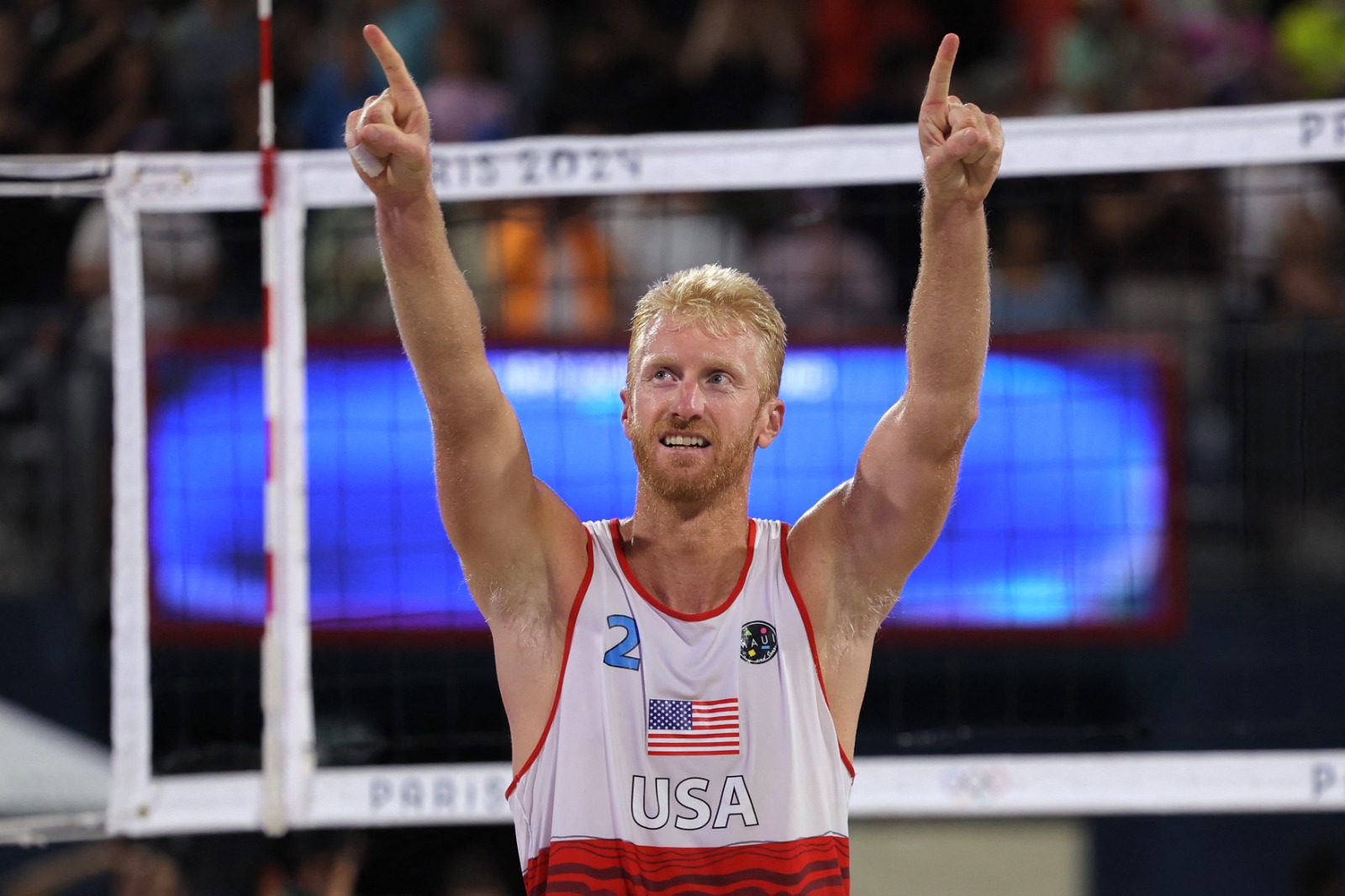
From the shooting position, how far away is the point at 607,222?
22.7 feet

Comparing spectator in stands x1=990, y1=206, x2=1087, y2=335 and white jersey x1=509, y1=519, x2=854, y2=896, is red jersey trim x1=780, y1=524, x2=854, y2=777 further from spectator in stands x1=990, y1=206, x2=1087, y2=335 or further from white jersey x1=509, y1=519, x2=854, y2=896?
spectator in stands x1=990, y1=206, x2=1087, y2=335

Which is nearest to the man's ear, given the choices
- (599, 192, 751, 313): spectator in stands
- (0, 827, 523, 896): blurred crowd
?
(599, 192, 751, 313): spectator in stands

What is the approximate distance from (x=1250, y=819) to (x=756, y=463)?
2589 mm

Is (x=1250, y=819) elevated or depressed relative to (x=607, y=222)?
depressed

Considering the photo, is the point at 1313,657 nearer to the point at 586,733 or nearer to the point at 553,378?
the point at 553,378

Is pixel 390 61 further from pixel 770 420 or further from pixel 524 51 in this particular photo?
pixel 524 51

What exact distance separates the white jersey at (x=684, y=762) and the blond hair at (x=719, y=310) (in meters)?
0.53

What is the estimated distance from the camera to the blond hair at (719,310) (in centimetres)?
329

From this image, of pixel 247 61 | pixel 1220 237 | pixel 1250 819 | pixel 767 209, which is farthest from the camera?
pixel 247 61

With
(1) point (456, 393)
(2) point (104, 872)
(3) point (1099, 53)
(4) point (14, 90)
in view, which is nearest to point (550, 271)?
(2) point (104, 872)

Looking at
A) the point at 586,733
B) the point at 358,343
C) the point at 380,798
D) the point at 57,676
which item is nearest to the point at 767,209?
the point at 358,343

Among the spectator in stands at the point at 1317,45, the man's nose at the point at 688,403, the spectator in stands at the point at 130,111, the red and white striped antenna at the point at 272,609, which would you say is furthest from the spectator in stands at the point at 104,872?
the spectator in stands at the point at 1317,45

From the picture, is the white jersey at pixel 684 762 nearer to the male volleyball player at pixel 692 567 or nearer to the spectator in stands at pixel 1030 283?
the male volleyball player at pixel 692 567

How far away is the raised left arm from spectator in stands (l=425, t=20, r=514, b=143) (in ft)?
17.6
